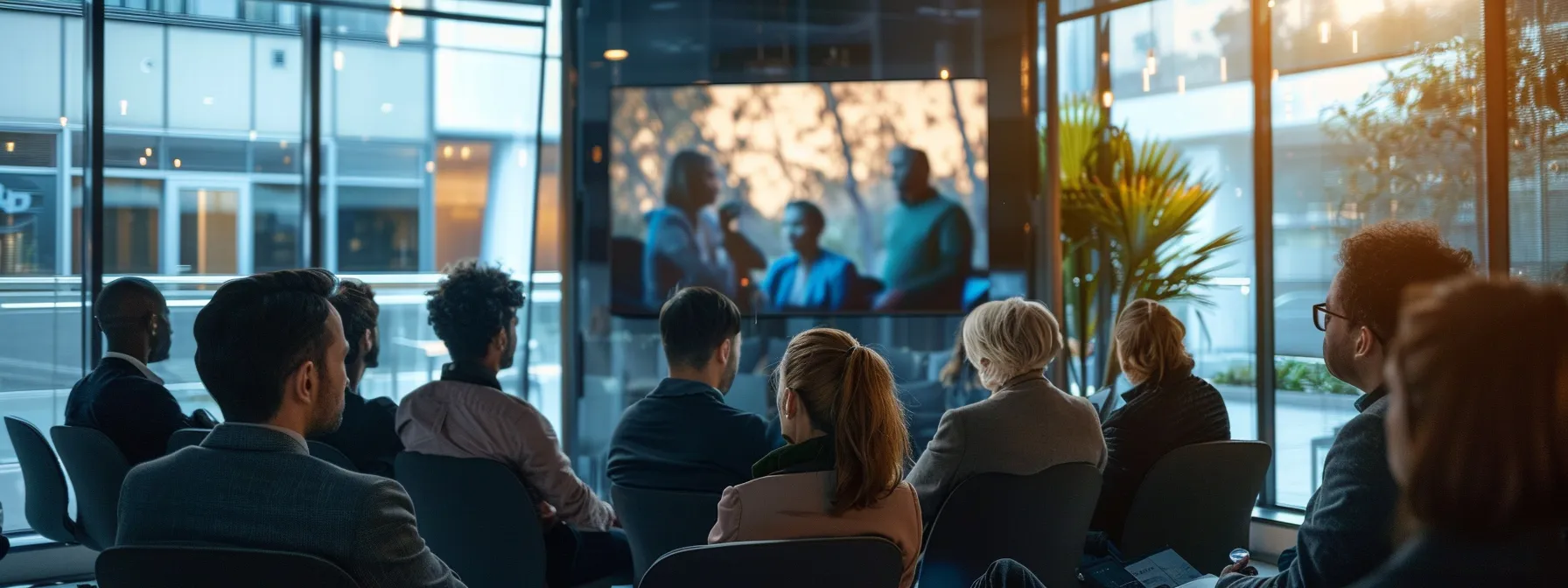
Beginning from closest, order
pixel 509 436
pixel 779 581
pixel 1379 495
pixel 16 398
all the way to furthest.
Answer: pixel 1379 495, pixel 779 581, pixel 509 436, pixel 16 398

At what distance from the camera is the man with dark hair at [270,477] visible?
1471 mm

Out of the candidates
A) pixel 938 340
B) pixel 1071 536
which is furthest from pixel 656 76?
pixel 1071 536

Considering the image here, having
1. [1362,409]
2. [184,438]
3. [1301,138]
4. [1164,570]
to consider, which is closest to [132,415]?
[184,438]

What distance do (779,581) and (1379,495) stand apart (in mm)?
872

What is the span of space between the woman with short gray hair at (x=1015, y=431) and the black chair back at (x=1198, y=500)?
175 millimetres

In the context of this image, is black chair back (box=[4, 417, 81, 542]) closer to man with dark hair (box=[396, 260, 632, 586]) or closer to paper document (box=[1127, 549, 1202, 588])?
man with dark hair (box=[396, 260, 632, 586])

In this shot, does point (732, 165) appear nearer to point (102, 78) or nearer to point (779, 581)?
point (102, 78)

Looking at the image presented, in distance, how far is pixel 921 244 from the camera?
5.45 m

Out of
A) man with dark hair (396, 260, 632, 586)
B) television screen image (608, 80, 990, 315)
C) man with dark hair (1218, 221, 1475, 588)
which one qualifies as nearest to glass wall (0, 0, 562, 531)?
television screen image (608, 80, 990, 315)

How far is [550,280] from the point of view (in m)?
5.88

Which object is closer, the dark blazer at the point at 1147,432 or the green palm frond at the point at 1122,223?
the dark blazer at the point at 1147,432

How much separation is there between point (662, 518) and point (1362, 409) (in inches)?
55.5

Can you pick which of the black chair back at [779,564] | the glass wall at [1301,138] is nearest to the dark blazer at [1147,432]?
the black chair back at [779,564]

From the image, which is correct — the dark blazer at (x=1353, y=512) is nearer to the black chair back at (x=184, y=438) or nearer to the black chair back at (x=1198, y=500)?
the black chair back at (x=1198, y=500)
